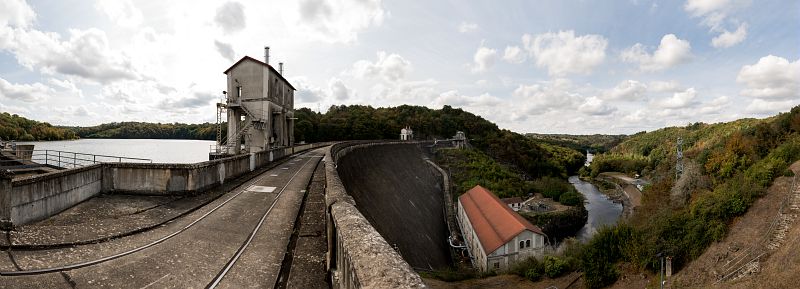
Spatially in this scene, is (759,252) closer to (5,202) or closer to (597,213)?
(5,202)

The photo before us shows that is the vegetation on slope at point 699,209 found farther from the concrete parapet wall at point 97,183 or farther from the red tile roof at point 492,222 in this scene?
the concrete parapet wall at point 97,183

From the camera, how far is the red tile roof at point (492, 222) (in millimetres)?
24878

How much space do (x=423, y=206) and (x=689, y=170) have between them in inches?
987

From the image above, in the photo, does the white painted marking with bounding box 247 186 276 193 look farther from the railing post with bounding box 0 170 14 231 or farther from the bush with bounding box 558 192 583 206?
the bush with bounding box 558 192 583 206

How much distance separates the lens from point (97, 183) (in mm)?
10148

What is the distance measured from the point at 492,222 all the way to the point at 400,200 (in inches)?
365

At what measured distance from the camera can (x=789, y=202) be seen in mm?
19766

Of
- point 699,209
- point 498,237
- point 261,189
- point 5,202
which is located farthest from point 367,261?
point 699,209

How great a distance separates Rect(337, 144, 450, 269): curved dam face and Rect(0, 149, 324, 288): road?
634cm

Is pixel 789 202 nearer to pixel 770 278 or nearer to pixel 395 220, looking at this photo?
pixel 770 278

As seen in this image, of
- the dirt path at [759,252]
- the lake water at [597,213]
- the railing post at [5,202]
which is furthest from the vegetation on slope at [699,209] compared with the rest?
the railing post at [5,202]

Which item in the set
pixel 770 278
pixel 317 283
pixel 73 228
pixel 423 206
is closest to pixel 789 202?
pixel 770 278

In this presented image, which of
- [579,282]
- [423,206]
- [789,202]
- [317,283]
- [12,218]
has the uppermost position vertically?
[12,218]

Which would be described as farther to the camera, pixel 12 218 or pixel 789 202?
pixel 789 202
